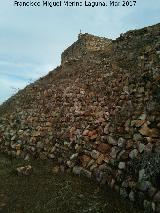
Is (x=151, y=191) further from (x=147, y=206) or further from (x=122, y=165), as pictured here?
(x=122, y=165)

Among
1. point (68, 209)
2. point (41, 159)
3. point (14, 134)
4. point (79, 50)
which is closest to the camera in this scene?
point (68, 209)

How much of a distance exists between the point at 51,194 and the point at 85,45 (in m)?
17.7

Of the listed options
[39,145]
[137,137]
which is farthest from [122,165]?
[39,145]

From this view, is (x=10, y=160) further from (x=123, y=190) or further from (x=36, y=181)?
(x=123, y=190)

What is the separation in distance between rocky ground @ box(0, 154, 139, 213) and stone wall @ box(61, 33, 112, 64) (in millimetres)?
15864

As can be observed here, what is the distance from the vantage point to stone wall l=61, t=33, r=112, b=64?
2580cm

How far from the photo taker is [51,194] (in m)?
9.29

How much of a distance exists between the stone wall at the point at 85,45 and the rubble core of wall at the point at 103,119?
→ 8740 mm

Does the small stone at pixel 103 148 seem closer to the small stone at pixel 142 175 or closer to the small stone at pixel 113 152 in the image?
the small stone at pixel 113 152

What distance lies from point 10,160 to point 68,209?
4.36 m

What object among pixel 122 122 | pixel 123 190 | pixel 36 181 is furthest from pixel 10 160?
pixel 123 190

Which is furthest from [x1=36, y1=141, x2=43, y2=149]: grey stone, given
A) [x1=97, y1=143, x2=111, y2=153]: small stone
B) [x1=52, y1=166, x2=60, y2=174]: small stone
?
[x1=97, y1=143, x2=111, y2=153]: small stone

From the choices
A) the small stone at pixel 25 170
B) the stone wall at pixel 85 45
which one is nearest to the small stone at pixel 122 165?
the small stone at pixel 25 170

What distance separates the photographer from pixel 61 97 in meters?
13.9
